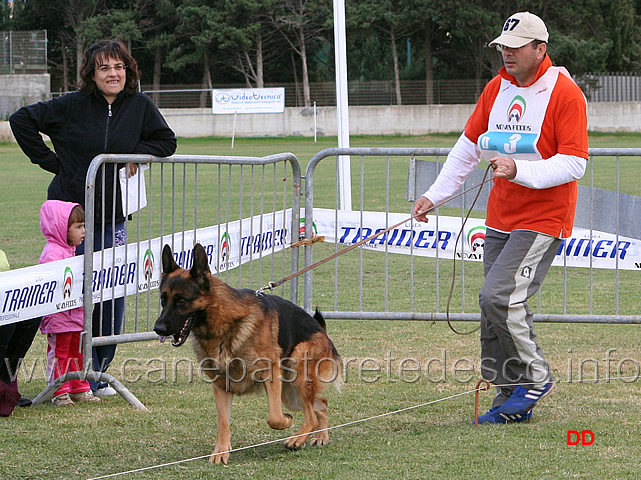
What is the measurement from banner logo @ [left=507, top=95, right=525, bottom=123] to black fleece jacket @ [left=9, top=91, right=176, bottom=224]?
7.80ft

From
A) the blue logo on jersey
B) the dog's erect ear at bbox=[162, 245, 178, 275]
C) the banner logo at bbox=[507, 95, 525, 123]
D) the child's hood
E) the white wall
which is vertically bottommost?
the dog's erect ear at bbox=[162, 245, 178, 275]

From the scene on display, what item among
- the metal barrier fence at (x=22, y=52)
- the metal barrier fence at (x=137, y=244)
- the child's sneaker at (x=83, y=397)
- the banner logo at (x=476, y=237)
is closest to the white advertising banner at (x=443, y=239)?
the banner logo at (x=476, y=237)

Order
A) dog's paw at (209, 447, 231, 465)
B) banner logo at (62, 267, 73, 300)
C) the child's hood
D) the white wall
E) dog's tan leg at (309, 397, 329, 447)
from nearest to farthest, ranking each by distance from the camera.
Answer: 1. dog's paw at (209, 447, 231, 465)
2. dog's tan leg at (309, 397, 329, 447)
3. banner logo at (62, 267, 73, 300)
4. the child's hood
5. the white wall

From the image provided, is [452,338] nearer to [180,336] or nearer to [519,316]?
[519,316]

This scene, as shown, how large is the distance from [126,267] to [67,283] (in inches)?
17.6

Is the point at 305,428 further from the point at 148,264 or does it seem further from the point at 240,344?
the point at 148,264

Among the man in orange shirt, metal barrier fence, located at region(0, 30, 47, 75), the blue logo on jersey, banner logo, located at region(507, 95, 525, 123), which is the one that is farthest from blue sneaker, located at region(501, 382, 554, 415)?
metal barrier fence, located at region(0, 30, 47, 75)

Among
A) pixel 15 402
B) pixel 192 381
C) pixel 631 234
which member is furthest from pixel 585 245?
pixel 15 402

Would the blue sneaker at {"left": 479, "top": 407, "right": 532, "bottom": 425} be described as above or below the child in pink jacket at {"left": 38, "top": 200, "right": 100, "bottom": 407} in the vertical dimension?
below

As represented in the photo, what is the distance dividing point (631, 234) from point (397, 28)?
47176 millimetres

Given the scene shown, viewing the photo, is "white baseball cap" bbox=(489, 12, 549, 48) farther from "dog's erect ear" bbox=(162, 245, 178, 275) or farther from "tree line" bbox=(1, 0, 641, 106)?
"tree line" bbox=(1, 0, 641, 106)

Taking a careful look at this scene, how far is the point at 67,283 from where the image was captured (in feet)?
17.4

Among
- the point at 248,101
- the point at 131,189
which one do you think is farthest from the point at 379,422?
the point at 248,101

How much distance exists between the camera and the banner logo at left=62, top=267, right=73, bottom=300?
5281 millimetres
